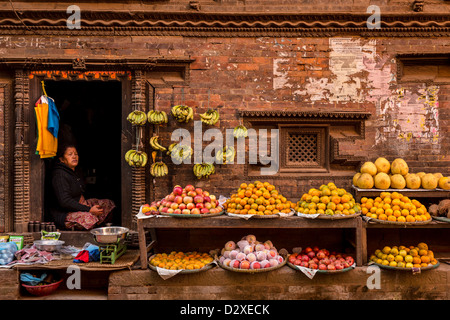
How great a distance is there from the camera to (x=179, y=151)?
5762 millimetres

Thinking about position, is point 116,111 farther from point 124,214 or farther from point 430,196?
point 430,196

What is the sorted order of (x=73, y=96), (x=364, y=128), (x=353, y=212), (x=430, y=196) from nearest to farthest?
(x=353, y=212) < (x=430, y=196) < (x=364, y=128) < (x=73, y=96)

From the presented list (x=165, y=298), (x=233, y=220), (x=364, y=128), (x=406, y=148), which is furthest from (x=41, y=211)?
(x=406, y=148)

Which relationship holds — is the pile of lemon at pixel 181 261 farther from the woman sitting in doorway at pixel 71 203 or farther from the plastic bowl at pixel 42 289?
the woman sitting in doorway at pixel 71 203

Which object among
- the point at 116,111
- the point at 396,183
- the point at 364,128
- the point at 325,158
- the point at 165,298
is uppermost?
the point at 116,111

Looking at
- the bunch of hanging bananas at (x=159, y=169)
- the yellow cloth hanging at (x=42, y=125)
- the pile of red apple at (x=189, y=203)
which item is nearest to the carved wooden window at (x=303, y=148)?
the pile of red apple at (x=189, y=203)

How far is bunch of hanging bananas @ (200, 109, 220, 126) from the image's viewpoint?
570cm

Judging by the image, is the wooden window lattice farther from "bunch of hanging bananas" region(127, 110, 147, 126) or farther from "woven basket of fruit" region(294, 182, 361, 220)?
"bunch of hanging bananas" region(127, 110, 147, 126)

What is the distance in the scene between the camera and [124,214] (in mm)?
5949

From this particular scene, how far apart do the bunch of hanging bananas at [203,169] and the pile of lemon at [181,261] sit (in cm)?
131

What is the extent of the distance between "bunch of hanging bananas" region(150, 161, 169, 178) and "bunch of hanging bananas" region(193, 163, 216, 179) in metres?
0.51

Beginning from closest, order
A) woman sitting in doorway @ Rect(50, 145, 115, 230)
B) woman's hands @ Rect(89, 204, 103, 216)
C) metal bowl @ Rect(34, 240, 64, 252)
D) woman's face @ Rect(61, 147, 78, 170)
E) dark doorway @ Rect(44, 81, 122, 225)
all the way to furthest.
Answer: metal bowl @ Rect(34, 240, 64, 252), woman sitting in doorway @ Rect(50, 145, 115, 230), woman's hands @ Rect(89, 204, 103, 216), woman's face @ Rect(61, 147, 78, 170), dark doorway @ Rect(44, 81, 122, 225)

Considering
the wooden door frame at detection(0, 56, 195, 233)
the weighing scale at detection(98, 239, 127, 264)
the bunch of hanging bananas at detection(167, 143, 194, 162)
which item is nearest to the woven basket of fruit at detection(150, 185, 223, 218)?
the bunch of hanging bananas at detection(167, 143, 194, 162)

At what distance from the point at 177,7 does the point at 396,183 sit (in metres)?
4.73
